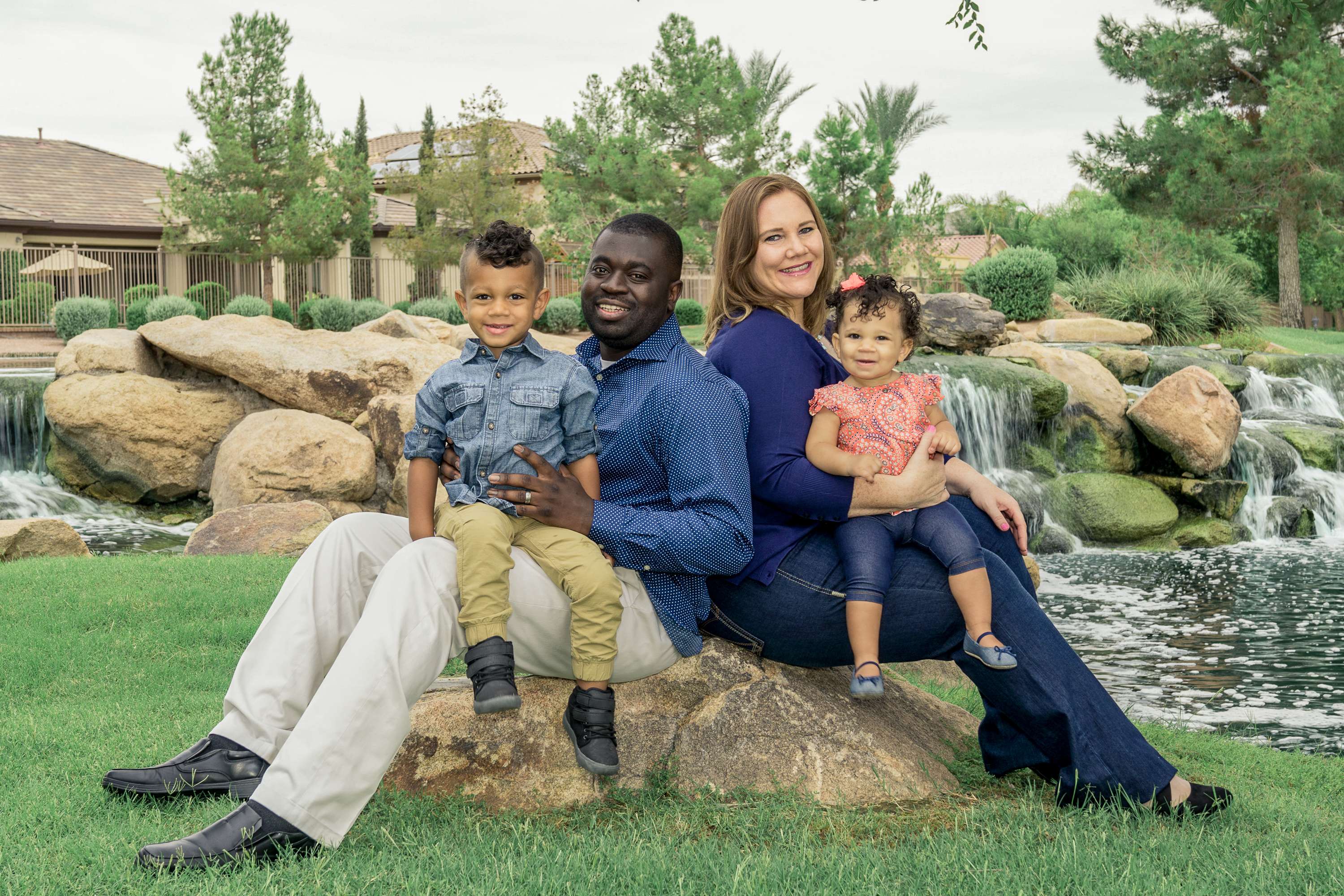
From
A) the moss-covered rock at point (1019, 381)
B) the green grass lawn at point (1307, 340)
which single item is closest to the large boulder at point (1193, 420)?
the moss-covered rock at point (1019, 381)

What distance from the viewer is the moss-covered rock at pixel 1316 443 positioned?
13.5m

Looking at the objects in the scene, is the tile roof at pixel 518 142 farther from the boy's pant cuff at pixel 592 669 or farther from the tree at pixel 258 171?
the boy's pant cuff at pixel 592 669

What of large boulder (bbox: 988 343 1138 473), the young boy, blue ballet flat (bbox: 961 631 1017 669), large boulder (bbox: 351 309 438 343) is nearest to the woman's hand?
blue ballet flat (bbox: 961 631 1017 669)

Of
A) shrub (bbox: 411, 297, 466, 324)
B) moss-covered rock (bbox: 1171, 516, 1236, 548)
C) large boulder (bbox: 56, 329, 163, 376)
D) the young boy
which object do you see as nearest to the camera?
the young boy

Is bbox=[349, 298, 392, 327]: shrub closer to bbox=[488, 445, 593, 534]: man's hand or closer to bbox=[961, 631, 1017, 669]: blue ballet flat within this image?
bbox=[488, 445, 593, 534]: man's hand

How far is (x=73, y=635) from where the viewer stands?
5.75 metres

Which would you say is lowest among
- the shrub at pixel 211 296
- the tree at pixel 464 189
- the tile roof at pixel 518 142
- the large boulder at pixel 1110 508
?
the large boulder at pixel 1110 508

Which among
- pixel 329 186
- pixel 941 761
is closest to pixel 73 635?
pixel 941 761

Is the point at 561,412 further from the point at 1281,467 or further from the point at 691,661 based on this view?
the point at 1281,467

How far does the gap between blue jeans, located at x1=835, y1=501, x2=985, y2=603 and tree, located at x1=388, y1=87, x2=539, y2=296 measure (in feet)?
83.1

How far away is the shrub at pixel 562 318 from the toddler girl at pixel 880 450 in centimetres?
2060

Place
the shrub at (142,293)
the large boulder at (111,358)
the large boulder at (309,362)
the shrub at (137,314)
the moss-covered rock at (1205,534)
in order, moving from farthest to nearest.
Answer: the shrub at (142,293) → the shrub at (137,314) → the large boulder at (111,358) → the large boulder at (309,362) → the moss-covered rock at (1205,534)

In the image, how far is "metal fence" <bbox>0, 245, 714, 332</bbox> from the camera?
82.6 feet

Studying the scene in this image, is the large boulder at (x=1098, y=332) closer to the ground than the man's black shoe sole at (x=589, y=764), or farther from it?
farther from it
